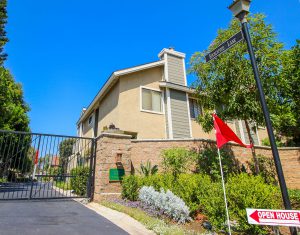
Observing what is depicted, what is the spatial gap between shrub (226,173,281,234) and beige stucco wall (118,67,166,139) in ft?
28.7

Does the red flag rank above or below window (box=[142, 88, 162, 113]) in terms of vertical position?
below

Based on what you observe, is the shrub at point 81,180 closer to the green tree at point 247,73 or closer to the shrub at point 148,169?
the shrub at point 148,169

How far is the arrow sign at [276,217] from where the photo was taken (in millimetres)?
3275

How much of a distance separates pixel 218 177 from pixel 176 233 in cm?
609

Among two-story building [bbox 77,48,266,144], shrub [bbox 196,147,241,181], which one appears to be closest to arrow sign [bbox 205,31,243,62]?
shrub [bbox 196,147,241,181]

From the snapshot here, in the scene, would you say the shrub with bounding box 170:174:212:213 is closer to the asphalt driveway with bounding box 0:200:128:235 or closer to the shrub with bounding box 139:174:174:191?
the shrub with bounding box 139:174:174:191

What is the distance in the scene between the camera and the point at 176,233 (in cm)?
495

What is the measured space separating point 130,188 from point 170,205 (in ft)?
8.36

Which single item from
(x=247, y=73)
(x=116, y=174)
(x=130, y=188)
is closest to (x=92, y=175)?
(x=116, y=174)

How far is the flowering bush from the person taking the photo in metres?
6.27

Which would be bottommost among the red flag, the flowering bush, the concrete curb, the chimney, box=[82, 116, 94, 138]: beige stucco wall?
the concrete curb

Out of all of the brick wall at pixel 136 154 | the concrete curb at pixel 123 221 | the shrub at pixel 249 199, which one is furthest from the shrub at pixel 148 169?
the shrub at pixel 249 199

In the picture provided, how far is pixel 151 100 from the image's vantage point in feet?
49.7

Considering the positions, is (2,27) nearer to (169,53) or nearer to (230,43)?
(169,53)
